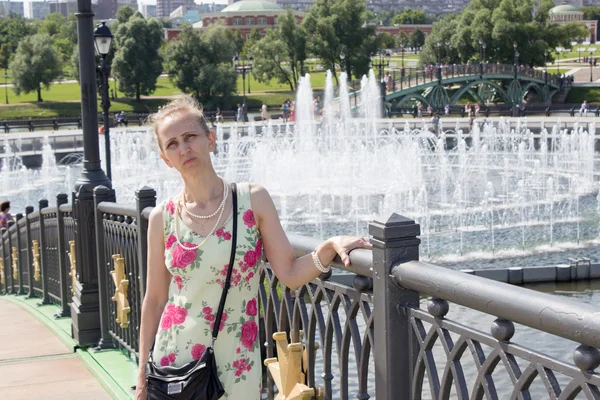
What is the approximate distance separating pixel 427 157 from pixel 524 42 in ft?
128

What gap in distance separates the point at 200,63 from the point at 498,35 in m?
24.8

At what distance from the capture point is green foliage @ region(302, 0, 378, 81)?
6988 centimetres

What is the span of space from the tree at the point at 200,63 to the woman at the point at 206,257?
57627 millimetres

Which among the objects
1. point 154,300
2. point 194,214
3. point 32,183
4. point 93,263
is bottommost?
point 32,183

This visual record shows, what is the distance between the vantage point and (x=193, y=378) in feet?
10.2

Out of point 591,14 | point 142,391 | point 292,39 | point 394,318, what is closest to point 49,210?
point 142,391

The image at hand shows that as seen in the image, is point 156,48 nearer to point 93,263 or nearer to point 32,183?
point 32,183

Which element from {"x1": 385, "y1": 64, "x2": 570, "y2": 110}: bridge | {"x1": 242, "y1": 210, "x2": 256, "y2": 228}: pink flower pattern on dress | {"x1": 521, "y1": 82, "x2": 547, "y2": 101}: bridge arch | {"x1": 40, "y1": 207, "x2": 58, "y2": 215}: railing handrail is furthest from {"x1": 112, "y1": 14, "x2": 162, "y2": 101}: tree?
{"x1": 242, "y1": 210, "x2": 256, "y2": 228}: pink flower pattern on dress

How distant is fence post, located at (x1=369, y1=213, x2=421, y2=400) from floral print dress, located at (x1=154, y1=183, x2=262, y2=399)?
464 millimetres

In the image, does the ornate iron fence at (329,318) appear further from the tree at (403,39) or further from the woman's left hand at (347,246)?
the tree at (403,39)

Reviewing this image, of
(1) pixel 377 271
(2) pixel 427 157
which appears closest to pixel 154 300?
(1) pixel 377 271

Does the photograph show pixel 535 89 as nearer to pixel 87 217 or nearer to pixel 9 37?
pixel 9 37

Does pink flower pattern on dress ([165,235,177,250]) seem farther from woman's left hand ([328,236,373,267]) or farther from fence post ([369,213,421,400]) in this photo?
fence post ([369,213,421,400])

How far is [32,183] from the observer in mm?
33500
